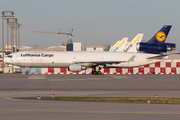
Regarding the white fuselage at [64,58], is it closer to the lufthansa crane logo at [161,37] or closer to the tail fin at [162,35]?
the tail fin at [162,35]

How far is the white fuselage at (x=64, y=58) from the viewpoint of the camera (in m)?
46.6

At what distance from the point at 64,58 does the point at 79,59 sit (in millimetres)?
2756

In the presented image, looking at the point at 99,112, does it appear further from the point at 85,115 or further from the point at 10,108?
the point at 10,108

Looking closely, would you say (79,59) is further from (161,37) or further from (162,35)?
(162,35)

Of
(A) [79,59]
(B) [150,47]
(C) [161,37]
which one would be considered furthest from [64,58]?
(C) [161,37]

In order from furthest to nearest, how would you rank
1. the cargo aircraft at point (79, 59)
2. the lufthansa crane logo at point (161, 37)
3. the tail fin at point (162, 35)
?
1. the lufthansa crane logo at point (161, 37)
2. the tail fin at point (162, 35)
3. the cargo aircraft at point (79, 59)

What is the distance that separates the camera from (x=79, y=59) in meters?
48.1

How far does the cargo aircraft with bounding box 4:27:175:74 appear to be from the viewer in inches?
1832

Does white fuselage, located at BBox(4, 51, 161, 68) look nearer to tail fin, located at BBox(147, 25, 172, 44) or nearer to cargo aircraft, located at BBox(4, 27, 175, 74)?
cargo aircraft, located at BBox(4, 27, 175, 74)

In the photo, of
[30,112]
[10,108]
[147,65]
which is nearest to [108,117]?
[30,112]

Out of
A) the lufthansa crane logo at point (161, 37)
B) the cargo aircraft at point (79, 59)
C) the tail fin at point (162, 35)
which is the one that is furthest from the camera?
the lufthansa crane logo at point (161, 37)

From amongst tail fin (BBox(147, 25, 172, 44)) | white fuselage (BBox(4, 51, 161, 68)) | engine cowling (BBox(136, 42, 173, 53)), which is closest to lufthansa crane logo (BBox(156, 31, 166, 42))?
tail fin (BBox(147, 25, 172, 44))

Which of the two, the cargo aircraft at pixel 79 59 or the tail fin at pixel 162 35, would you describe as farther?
the tail fin at pixel 162 35

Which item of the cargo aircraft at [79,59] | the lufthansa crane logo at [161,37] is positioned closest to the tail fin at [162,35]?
the lufthansa crane logo at [161,37]
